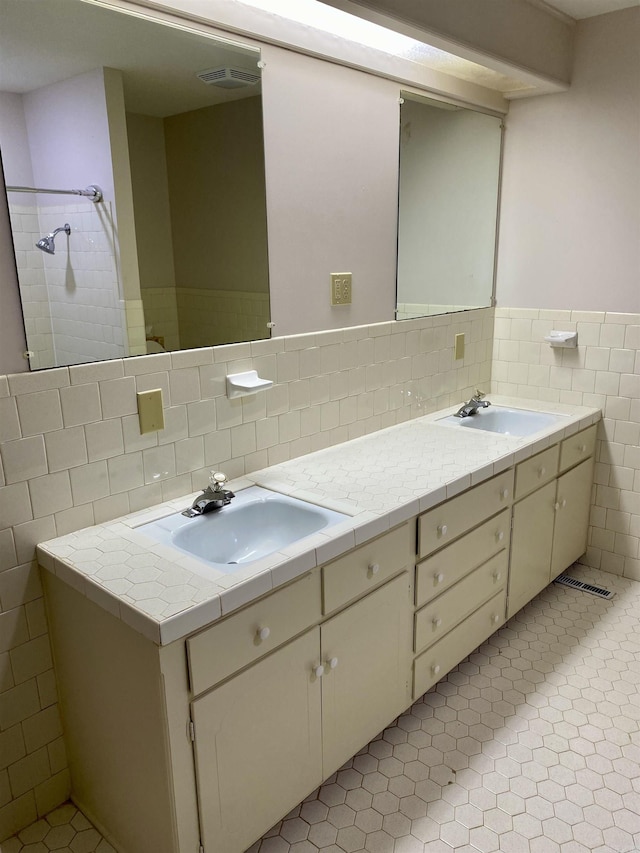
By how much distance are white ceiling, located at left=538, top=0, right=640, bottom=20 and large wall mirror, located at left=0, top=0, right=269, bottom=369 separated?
4.56 ft

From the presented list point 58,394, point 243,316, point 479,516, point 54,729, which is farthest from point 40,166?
point 479,516

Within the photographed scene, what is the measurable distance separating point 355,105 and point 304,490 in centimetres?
136

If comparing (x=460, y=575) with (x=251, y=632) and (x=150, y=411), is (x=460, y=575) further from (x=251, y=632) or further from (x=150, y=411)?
(x=150, y=411)

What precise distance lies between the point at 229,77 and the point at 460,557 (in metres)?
1.67

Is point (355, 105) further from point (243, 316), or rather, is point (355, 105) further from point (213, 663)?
point (213, 663)

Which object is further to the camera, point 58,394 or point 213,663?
point 58,394

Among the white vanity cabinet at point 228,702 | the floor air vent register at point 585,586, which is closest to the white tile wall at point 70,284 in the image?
the white vanity cabinet at point 228,702

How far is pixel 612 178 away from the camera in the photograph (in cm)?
277

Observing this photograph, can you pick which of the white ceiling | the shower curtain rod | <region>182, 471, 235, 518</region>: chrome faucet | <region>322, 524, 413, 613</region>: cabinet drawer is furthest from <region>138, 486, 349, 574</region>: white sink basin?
the white ceiling

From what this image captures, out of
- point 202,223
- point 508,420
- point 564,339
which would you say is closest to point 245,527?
point 202,223

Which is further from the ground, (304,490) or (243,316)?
(243,316)

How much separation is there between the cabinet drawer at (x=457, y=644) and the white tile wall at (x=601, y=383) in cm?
89

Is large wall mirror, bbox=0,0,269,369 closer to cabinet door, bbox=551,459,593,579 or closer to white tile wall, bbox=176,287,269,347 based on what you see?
white tile wall, bbox=176,287,269,347

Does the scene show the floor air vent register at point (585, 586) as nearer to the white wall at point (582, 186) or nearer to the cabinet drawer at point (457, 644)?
the cabinet drawer at point (457, 644)
